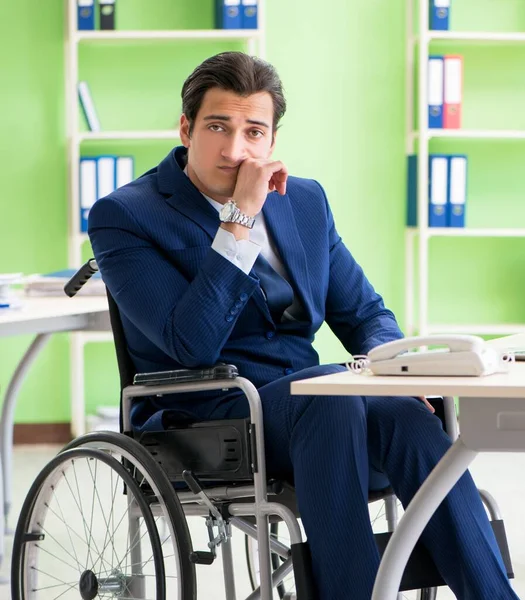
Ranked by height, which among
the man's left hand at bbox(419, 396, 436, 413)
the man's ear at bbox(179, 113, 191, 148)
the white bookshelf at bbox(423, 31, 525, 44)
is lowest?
the man's left hand at bbox(419, 396, 436, 413)

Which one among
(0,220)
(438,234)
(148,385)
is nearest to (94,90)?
(0,220)

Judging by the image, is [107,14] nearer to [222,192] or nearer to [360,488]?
[222,192]

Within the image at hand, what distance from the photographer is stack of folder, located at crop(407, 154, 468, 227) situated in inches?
180

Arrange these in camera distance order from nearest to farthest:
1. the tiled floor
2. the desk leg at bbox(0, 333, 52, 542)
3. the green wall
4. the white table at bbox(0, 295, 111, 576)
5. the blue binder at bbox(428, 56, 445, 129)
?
the white table at bbox(0, 295, 111, 576), the tiled floor, the desk leg at bbox(0, 333, 52, 542), the blue binder at bbox(428, 56, 445, 129), the green wall

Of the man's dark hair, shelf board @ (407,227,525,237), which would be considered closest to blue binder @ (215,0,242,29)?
shelf board @ (407,227,525,237)

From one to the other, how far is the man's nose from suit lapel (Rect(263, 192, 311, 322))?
16 centimetres

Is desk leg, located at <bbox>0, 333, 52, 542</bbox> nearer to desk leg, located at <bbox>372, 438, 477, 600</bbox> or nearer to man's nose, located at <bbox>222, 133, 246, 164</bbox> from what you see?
man's nose, located at <bbox>222, 133, 246, 164</bbox>

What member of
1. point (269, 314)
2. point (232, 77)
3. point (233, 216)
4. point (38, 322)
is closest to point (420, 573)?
point (269, 314)

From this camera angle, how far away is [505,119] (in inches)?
192

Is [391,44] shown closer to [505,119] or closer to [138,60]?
[505,119]

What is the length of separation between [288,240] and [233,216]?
0.23 m

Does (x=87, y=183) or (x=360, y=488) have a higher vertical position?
(x=87, y=183)

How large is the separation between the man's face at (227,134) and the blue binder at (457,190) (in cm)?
266

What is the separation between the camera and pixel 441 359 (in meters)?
1.39
